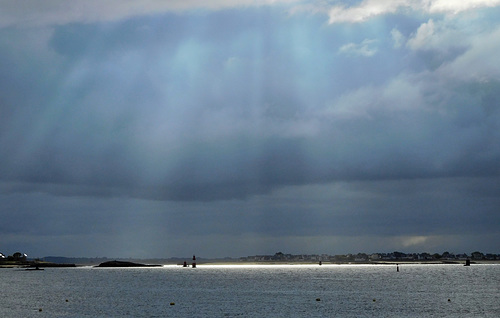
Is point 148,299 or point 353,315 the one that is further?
point 148,299

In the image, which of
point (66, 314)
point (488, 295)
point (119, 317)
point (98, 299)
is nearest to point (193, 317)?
point (119, 317)

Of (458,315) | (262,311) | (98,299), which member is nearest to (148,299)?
(98,299)

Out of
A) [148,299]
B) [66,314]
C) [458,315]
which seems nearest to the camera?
[458,315]

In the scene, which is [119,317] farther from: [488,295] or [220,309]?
[488,295]

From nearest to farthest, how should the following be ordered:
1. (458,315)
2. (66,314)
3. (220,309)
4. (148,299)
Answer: (458,315) < (66,314) < (220,309) < (148,299)

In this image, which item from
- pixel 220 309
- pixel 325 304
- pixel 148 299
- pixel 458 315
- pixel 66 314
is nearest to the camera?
pixel 458 315

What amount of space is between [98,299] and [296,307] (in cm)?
5108

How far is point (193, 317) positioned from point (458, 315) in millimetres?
40760

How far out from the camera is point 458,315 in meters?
103

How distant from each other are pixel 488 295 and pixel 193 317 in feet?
243

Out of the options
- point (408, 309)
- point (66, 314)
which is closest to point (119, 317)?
point (66, 314)

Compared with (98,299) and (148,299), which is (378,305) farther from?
(98,299)

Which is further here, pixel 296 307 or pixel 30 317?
pixel 296 307

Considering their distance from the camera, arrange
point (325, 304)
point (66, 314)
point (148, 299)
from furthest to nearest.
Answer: point (148, 299), point (325, 304), point (66, 314)
